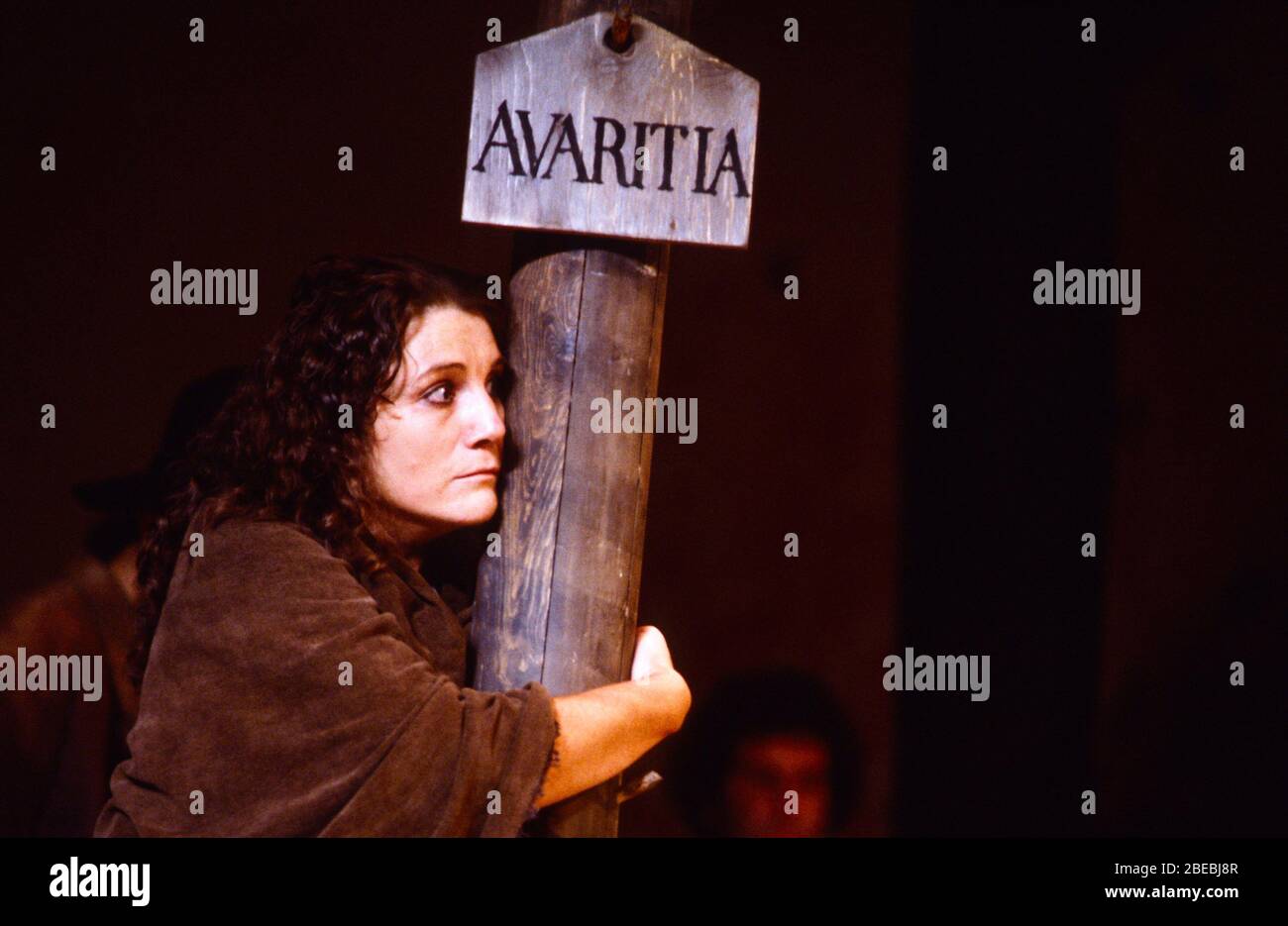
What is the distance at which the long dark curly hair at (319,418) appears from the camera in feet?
7.32

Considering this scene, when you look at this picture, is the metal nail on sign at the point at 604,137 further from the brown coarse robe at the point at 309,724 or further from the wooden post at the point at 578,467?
the brown coarse robe at the point at 309,724

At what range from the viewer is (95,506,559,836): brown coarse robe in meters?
1.95

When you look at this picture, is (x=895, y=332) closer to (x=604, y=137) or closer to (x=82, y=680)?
(x=604, y=137)

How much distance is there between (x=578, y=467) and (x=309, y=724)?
0.63m

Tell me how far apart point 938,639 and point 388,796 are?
8.22 ft

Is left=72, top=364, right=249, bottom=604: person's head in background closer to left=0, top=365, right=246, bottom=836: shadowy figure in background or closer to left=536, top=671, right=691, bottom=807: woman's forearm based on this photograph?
left=0, top=365, right=246, bottom=836: shadowy figure in background

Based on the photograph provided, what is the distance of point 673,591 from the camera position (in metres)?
4.18

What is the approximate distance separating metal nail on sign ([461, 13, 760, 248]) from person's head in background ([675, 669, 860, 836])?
7.66ft

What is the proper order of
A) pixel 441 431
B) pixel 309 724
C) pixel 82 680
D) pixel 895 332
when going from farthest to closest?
pixel 895 332 < pixel 82 680 < pixel 441 431 < pixel 309 724

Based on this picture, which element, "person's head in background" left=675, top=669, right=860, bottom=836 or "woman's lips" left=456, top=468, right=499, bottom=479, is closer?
"woman's lips" left=456, top=468, right=499, bottom=479

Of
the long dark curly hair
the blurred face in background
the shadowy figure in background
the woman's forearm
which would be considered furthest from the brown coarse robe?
the blurred face in background

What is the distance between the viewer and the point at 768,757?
13.6ft

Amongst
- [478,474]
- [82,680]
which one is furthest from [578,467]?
[82,680]
